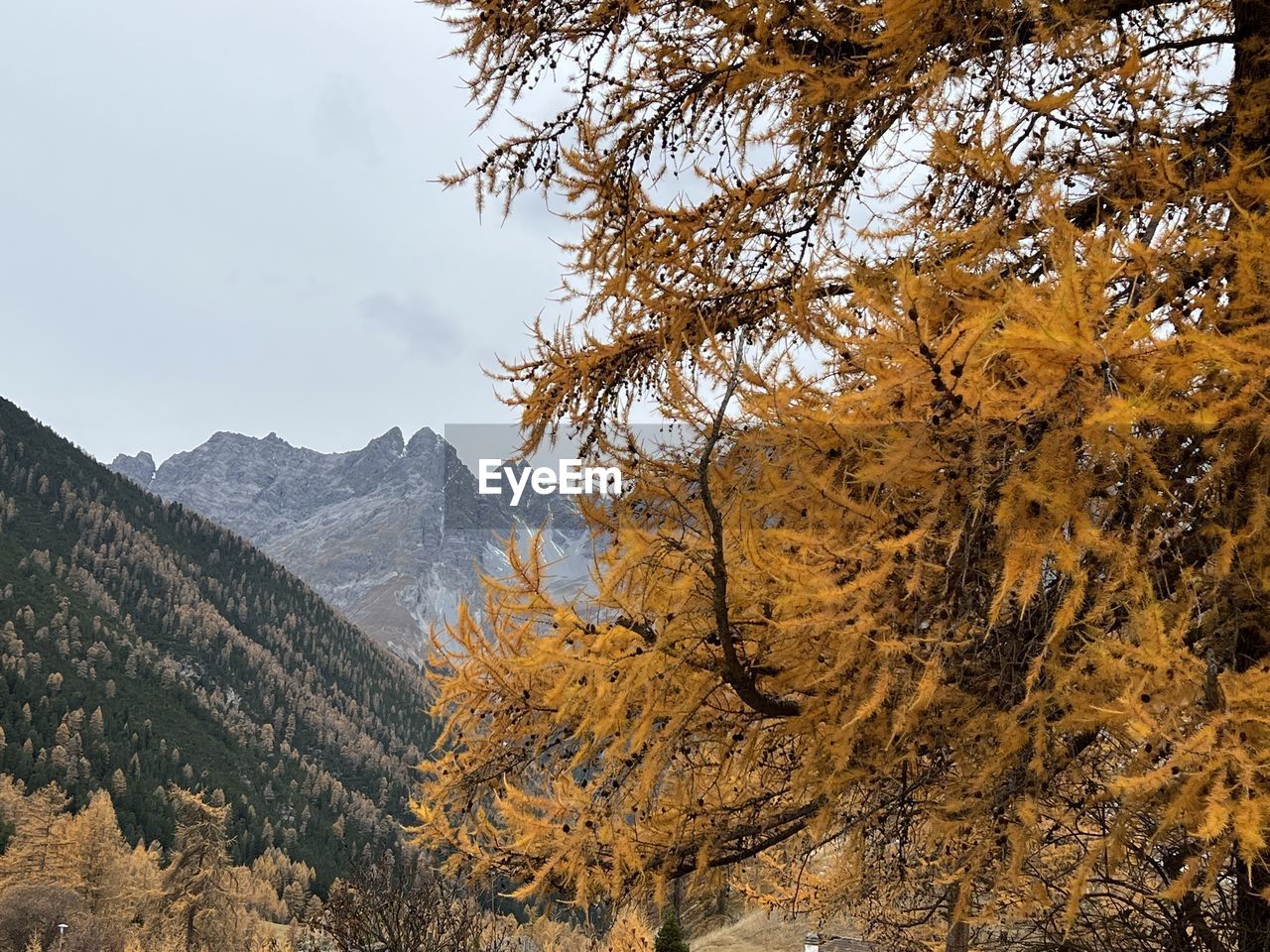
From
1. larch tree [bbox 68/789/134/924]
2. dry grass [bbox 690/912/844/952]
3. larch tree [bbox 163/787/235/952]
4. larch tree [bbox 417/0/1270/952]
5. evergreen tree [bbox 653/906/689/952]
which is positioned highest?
larch tree [bbox 417/0/1270/952]

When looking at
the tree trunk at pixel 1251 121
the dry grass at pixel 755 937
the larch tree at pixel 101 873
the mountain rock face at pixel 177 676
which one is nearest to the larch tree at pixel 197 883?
the larch tree at pixel 101 873

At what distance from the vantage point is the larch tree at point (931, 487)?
1980mm

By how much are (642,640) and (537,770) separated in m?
1.54

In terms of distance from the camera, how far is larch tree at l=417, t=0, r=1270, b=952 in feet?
6.50

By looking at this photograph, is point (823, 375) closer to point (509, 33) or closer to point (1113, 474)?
point (1113, 474)

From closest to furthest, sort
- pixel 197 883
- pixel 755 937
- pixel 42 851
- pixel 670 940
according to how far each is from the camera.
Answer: pixel 670 940
pixel 755 937
pixel 197 883
pixel 42 851

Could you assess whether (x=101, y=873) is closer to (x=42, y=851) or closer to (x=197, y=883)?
(x=42, y=851)

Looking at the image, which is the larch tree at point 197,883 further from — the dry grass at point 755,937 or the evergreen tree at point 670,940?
the evergreen tree at point 670,940

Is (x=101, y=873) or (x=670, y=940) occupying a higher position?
(x=670, y=940)

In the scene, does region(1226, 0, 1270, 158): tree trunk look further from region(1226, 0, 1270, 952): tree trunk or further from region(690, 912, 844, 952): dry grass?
region(690, 912, 844, 952): dry grass

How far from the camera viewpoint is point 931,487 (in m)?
2.29

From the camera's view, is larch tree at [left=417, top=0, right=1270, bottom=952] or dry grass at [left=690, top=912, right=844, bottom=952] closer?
larch tree at [left=417, top=0, right=1270, bottom=952]

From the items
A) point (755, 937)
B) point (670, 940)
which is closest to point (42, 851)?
point (755, 937)

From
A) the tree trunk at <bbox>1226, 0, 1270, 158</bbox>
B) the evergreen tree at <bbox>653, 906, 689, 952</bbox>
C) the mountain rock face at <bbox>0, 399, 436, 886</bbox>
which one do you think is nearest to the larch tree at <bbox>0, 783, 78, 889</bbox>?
the mountain rock face at <bbox>0, 399, 436, 886</bbox>
